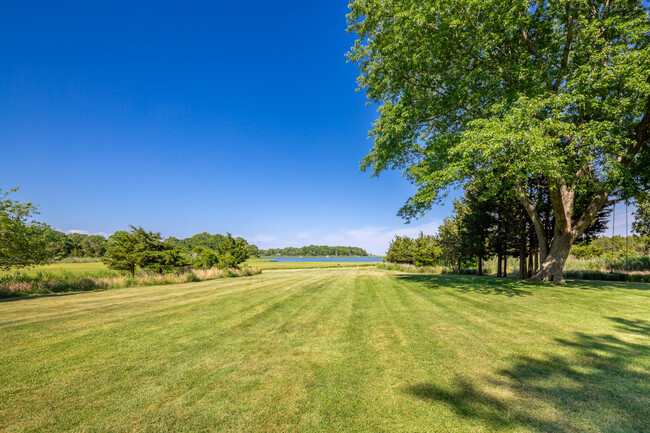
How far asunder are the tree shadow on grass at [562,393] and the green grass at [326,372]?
2 centimetres

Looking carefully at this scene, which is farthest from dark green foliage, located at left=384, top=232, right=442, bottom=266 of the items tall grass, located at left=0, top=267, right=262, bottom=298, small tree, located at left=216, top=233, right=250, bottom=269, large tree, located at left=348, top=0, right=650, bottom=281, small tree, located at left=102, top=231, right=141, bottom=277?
small tree, located at left=102, top=231, right=141, bottom=277

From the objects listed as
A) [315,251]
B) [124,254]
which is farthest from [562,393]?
[315,251]

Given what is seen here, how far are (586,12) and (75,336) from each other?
844 inches

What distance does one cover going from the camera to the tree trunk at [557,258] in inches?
503

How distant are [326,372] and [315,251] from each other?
6911 inches

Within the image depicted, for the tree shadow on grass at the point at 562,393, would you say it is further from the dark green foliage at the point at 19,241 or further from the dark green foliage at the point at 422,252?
the dark green foliage at the point at 422,252

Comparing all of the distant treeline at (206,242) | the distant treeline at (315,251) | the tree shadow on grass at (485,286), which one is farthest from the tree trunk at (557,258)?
the distant treeline at (315,251)

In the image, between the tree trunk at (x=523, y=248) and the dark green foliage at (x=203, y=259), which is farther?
the dark green foliage at (x=203, y=259)

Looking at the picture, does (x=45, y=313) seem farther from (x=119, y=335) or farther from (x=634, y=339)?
(x=634, y=339)

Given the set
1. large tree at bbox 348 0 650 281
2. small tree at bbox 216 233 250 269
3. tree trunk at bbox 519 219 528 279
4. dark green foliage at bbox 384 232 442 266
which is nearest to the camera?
large tree at bbox 348 0 650 281

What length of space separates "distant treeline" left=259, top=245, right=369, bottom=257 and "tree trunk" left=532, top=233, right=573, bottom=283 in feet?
527

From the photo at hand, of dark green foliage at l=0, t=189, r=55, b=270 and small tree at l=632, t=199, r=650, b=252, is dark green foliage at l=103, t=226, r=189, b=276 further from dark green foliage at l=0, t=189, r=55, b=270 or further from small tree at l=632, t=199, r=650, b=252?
small tree at l=632, t=199, r=650, b=252

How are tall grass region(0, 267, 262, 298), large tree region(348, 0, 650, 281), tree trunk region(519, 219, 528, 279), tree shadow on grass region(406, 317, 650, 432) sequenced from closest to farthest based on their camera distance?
tree shadow on grass region(406, 317, 650, 432) < large tree region(348, 0, 650, 281) < tall grass region(0, 267, 262, 298) < tree trunk region(519, 219, 528, 279)

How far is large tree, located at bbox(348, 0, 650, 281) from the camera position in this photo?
9000mm
